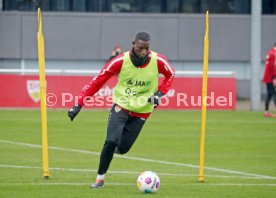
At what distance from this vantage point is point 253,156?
17641 mm

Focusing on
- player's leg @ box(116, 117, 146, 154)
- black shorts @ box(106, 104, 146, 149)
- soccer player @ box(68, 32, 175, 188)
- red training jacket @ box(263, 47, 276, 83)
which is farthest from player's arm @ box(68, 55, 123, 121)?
red training jacket @ box(263, 47, 276, 83)

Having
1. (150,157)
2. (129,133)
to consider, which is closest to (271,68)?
(150,157)

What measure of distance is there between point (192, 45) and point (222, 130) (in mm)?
15263

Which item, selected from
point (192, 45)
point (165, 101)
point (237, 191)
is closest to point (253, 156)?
point (237, 191)

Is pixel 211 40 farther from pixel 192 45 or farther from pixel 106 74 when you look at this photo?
pixel 106 74

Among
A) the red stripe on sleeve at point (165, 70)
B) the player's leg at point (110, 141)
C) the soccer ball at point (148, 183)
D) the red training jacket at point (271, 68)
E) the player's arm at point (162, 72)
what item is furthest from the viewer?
the red training jacket at point (271, 68)

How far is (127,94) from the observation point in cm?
1283

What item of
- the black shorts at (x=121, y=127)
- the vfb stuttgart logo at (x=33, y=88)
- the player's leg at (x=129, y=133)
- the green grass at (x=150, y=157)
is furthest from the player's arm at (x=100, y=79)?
the vfb stuttgart logo at (x=33, y=88)

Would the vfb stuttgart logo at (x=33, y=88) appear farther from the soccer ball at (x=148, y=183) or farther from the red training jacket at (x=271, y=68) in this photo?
the soccer ball at (x=148, y=183)

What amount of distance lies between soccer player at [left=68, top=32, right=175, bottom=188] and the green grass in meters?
0.63

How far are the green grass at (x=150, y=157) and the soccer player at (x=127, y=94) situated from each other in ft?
2.08

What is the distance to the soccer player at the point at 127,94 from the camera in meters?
12.7

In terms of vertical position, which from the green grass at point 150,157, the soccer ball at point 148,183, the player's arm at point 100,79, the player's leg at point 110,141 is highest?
the player's arm at point 100,79

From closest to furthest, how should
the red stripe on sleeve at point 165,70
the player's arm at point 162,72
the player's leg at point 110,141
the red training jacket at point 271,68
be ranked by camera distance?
1. the player's leg at point 110,141
2. the player's arm at point 162,72
3. the red stripe on sleeve at point 165,70
4. the red training jacket at point 271,68
